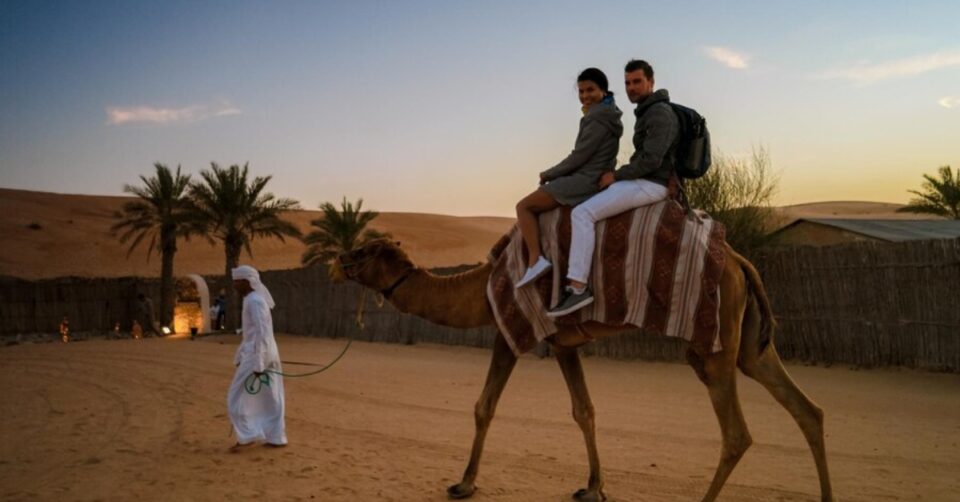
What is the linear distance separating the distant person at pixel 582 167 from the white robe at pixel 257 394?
418 centimetres

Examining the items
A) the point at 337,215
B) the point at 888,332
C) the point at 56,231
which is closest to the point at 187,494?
the point at 888,332

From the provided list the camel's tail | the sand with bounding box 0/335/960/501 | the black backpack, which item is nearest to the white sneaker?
the black backpack

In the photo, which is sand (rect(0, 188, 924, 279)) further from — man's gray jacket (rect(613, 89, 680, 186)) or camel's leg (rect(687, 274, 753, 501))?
camel's leg (rect(687, 274, 753, 501))

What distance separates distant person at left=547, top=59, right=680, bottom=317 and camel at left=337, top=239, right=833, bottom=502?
37cm

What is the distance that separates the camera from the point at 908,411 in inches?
415

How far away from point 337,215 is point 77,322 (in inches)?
484

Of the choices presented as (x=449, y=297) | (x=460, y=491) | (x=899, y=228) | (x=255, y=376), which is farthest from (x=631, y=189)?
(x=899, y=228)

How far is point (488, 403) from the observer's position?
6.40m

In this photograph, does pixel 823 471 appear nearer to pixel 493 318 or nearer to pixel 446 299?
pixel 493 318

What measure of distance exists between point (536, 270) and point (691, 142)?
1.55 m

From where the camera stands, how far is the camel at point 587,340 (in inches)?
217

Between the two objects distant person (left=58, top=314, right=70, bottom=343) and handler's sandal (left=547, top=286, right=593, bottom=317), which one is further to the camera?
distant person (left=58, top=314, right=70, bottom=343)

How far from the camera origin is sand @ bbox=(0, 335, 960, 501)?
6680 millimetres

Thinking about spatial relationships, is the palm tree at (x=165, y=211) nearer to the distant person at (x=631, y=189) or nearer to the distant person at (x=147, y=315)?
the distant person at (x=147, y=315)
